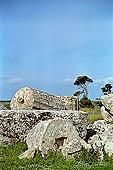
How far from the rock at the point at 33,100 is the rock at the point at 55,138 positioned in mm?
2966

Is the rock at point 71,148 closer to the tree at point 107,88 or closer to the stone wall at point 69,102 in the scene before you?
the stone wall at point 69,102

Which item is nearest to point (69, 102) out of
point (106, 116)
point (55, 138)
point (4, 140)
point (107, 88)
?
point (106, 116)

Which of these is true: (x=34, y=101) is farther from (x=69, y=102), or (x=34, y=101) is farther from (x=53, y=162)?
(x=53, y=162)

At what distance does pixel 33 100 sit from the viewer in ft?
40.8

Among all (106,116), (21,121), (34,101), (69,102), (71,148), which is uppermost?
(106,116)

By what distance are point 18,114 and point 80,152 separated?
2.77 metres

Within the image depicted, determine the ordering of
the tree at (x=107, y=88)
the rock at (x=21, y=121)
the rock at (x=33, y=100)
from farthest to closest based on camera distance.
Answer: the tree at (x=107, y=88)
the rock at (x=33, y=100)
the rock at (x=21, y=121)

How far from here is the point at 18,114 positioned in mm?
10672

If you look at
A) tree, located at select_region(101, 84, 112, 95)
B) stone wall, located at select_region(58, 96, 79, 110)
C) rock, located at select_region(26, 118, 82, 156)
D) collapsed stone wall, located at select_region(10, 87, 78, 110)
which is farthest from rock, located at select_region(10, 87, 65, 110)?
tree, located at select_region(101, 84, 112, 95)

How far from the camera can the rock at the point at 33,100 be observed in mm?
12516

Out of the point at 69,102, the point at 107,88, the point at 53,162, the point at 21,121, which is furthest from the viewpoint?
the point at 107,88

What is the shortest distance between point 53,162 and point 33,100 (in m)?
4.66

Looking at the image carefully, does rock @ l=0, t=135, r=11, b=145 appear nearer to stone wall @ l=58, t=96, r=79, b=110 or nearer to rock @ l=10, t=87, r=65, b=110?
rock @ l=10, t=87, r=65, b=110

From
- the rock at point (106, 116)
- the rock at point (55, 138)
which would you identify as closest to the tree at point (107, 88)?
the rock at point (106, 116)
